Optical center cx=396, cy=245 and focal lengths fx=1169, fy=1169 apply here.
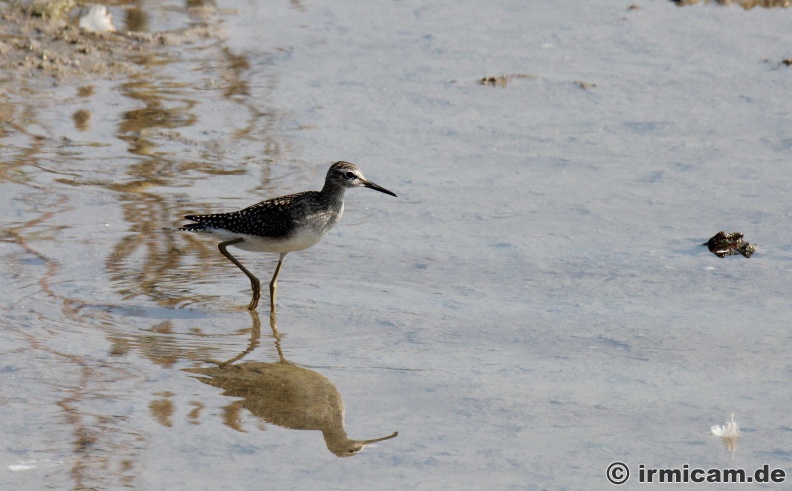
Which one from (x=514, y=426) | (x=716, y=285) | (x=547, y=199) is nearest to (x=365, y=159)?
(x=547, y=199)

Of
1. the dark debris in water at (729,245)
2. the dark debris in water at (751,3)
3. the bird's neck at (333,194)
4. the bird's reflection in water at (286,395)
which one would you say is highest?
the dark debris in water at (751,3)

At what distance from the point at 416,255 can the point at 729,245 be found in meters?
2.08

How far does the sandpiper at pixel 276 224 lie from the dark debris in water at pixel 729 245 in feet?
8.25

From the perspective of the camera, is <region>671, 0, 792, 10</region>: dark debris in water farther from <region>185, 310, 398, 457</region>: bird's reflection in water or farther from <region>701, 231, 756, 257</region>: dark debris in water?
<region>185, 310, 398, 457</region>: bird's reflection in water

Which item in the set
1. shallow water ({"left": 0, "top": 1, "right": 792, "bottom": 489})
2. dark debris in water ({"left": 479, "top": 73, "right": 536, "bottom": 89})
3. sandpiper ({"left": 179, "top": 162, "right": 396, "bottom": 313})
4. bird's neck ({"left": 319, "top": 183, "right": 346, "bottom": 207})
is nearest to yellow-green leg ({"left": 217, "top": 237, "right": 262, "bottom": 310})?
sandpiper ({"left": 179, "top": 162, "right": 396, "bottom": 313})

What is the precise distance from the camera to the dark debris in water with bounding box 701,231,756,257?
7.77 metres

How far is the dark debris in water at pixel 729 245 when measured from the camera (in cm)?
777

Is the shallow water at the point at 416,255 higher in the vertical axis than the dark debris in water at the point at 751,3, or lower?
lower

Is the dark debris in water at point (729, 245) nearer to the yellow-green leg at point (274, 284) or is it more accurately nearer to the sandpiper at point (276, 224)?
the sandpiper at point (276, 224)

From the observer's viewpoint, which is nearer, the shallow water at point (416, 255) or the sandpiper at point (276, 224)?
the shallow water at point (416, 255)

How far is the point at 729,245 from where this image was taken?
778 centimetres

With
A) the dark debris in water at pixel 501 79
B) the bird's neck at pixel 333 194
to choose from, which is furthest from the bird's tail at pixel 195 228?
the dark debris in water at pixel 501 79

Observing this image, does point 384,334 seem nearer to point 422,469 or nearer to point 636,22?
point 422,469

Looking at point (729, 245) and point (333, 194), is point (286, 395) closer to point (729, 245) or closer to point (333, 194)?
point (333, 194)
